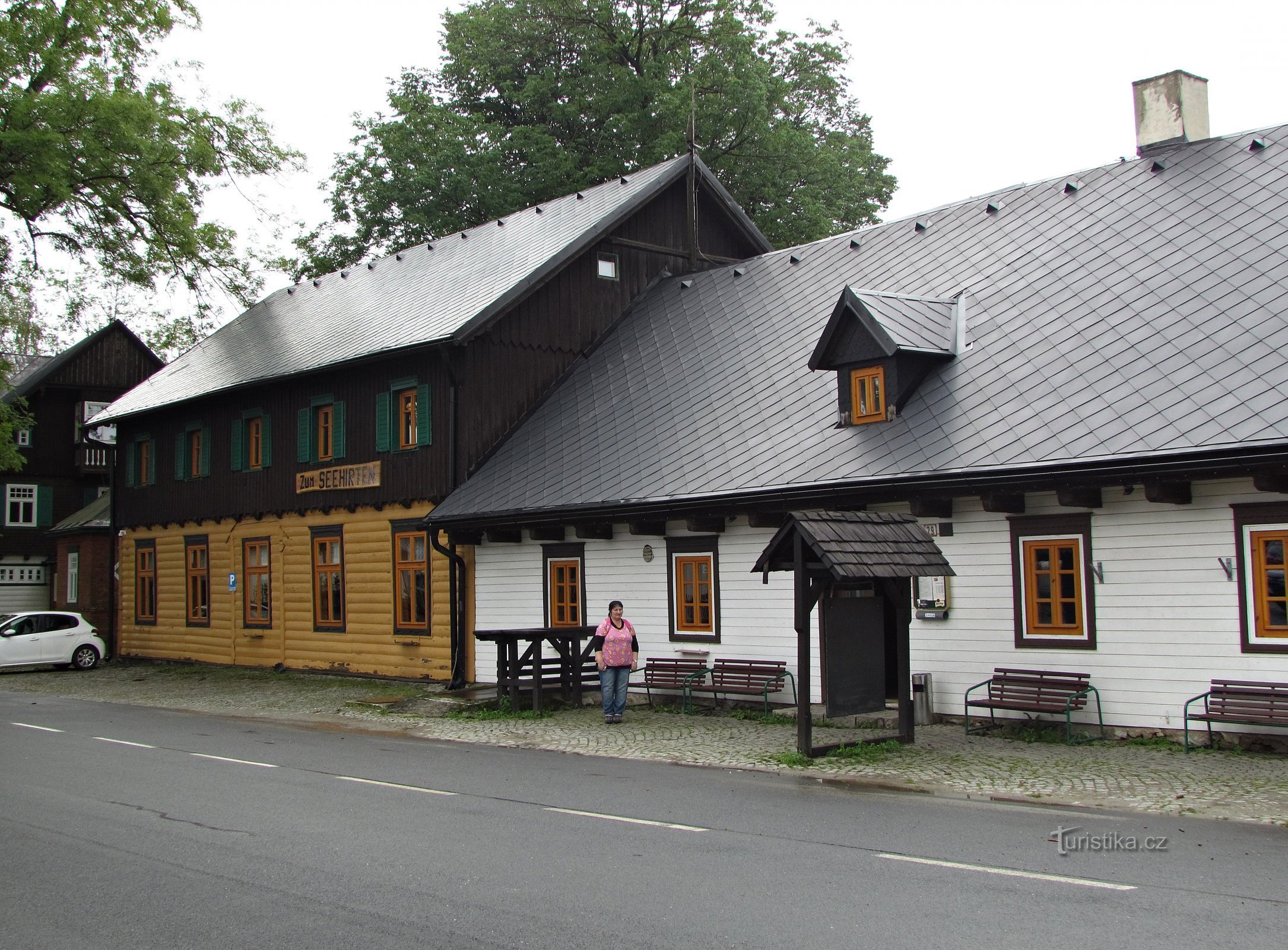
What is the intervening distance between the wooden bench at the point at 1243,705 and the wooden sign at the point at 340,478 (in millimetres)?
15427

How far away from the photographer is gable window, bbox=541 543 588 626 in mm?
19406

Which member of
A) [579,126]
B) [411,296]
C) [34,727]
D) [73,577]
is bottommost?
[34,727]

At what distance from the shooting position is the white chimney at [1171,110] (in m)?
18.0

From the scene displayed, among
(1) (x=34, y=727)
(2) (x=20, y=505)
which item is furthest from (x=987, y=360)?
(2) (x=20, y=505)

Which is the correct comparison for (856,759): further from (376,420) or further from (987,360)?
(376,420)

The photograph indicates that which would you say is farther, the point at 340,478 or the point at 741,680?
the point at 340,478

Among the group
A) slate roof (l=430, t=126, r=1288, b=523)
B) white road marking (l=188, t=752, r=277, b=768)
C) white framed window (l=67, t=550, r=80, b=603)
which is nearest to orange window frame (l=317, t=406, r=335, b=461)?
slate roof (l=430, t=126, r=1288, b=523)

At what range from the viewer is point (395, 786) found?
459 inches

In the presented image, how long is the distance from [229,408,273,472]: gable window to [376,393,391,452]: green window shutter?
4252mm

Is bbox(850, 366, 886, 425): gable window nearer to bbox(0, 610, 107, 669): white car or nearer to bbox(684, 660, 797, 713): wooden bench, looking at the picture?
bbox(684, 660, 797, 713): wooden bench

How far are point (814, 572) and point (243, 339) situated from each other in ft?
72.3

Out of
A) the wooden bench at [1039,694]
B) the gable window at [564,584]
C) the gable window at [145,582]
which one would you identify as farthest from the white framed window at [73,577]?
the wooden bench at [1039,694]

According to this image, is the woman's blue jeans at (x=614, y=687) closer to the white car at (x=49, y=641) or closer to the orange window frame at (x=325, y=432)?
the orange window frame at (x=325, y=432)

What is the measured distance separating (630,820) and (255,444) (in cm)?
1977
